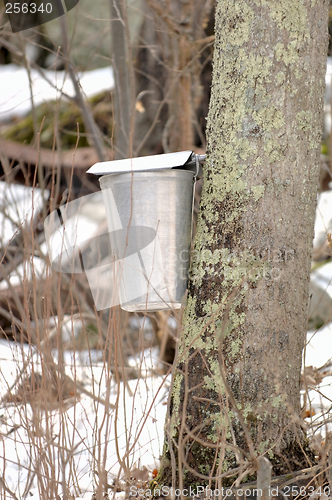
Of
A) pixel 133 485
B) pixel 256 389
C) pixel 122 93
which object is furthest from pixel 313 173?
pixel 122 93

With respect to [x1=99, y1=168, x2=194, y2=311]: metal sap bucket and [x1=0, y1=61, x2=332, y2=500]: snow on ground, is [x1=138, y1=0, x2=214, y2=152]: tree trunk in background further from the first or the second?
[x1=99, y1=168, x2=194, y2=311]: metal sap bucket

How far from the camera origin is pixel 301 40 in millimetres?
1232

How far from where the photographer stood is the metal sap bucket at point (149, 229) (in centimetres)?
124

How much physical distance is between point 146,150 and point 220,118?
3.05 metres

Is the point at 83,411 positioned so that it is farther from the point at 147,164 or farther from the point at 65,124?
the point at 65,124

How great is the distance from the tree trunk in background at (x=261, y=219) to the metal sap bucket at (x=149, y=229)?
0.35 ft

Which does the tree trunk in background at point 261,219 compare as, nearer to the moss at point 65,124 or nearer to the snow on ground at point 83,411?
the snow on ground at point 83,411

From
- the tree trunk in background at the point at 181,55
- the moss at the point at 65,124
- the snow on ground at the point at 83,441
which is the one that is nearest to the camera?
the snow on ground at the point at 83,441

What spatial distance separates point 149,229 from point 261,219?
0.31 metres

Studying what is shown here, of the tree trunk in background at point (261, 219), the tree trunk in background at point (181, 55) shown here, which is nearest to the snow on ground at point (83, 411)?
the tree trunk in background at point (261, 219)

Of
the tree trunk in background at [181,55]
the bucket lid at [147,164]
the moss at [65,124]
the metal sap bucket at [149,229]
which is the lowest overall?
the metal sap bucket at [149,229]

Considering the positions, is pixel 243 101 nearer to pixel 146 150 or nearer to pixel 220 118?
pixel 220 118

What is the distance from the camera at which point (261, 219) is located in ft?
4.07

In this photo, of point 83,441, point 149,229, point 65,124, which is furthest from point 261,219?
point 65,124
